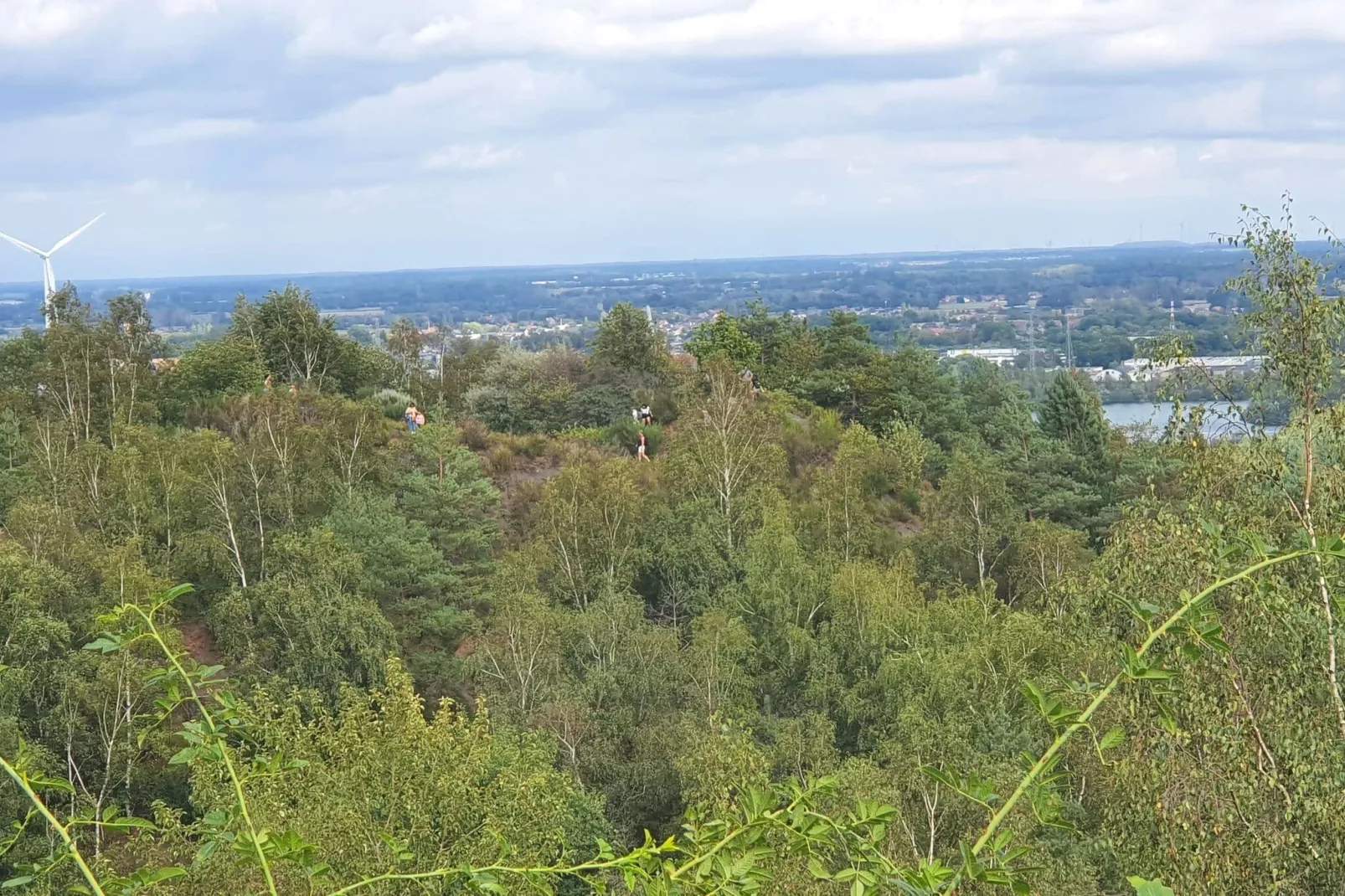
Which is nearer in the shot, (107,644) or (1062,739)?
(1062,739)

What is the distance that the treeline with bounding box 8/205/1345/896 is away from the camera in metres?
5.23

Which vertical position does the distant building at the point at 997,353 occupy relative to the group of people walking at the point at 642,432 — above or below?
below

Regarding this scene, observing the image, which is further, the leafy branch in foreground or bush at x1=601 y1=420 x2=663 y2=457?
bush at x1=601 y1=420 x2=663 y2=457

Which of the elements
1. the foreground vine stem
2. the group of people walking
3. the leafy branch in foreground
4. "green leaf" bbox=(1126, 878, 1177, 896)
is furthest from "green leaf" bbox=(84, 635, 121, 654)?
the group of people walking

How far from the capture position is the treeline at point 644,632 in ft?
17.2

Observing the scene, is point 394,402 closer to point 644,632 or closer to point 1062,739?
point 644,632

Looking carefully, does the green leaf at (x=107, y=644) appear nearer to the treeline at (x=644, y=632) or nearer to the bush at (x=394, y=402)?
the treeline at (x=644, y=632)

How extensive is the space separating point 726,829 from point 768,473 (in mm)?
34225

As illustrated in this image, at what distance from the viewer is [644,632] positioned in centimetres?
3031

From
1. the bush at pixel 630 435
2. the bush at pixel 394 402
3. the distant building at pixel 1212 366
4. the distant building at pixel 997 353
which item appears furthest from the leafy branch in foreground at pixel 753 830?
the distant building at pixel 997 353

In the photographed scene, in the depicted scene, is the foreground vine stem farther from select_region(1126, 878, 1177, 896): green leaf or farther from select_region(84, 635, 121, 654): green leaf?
select_region(84, 635, 121, 654): green leaf

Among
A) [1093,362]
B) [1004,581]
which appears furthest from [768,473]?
[1093,362]

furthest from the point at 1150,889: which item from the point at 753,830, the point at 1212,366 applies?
the point at 1212,366

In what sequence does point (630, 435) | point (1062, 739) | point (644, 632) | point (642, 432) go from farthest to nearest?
point (630, 435), point (642, 432), point (644, 632), point (1062, 739)
